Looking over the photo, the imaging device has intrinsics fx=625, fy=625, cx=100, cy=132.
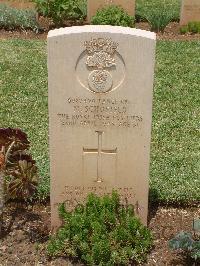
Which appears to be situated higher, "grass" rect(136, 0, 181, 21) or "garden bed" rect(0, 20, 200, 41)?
"grass" rect(136, 0, 181, 21)

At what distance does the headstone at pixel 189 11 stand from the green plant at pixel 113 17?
3.60ft

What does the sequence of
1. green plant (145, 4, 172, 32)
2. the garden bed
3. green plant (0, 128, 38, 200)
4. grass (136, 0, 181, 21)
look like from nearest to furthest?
green plant (0, 128, 38, 200)
the garden bed
green plant (145, 4, 172, 32)
grass (136, 0, 181, 21)

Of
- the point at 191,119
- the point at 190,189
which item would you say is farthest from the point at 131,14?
the point at 190,189

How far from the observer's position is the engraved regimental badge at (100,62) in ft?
14.3

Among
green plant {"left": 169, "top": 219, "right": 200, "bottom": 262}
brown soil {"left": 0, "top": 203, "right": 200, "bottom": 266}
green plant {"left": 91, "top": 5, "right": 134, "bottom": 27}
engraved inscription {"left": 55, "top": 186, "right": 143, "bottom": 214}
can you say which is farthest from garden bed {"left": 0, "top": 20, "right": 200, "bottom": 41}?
green plant {"left": 169, "top": 219, "right": 200, "bottom": 262}

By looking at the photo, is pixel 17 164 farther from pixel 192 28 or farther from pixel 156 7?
pixel 156 7

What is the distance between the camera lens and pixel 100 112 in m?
4.59

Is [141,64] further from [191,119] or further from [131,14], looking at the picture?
[131,14]

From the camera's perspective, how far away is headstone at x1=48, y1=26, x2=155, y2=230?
14.3ft

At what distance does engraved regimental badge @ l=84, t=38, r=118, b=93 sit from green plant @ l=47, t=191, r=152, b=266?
34.4 inches

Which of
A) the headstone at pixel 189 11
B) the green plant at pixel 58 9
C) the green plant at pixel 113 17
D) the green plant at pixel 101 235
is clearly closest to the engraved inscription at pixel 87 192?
the green plant at pixel 101 235

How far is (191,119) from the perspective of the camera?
292 inches

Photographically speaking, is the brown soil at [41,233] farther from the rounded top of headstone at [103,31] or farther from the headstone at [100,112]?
the rounded top of headstone at [103,31]

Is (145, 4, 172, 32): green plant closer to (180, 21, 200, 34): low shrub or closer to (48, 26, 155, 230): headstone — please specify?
(180, 21, 200, 34): low shrub
